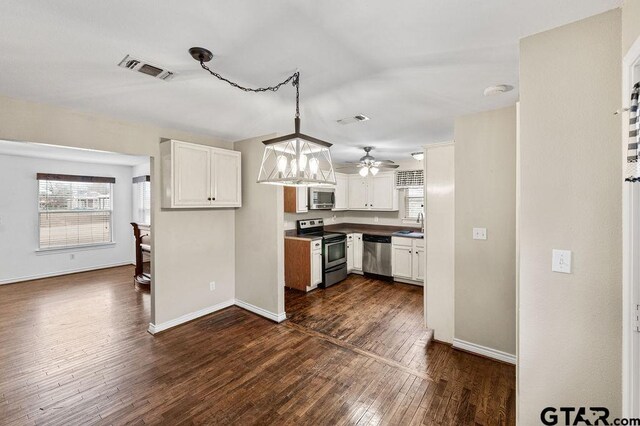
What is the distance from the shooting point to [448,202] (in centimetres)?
294

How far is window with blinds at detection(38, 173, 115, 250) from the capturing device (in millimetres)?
5695

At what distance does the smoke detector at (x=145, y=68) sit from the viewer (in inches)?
70.6

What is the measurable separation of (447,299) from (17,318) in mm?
5642

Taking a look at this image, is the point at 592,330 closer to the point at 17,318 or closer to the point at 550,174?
the point at 550,174

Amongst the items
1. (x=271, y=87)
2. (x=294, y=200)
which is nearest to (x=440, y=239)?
(x=271, y=87)

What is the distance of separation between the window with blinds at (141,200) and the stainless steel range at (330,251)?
12.9 feet

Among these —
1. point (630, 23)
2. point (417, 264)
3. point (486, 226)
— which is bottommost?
point (417, 264)

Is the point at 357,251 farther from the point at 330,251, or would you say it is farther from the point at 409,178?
the point at 409,178

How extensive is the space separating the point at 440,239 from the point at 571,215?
1.60 meters

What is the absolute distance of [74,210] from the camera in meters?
6.11

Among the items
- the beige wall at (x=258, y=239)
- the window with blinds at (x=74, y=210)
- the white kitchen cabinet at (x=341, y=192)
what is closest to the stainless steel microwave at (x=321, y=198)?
the white kitchen cabinet at (x=341, y=192)

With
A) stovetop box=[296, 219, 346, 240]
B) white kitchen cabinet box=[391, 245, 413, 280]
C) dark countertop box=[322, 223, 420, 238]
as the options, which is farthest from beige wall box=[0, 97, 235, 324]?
white kitchen cabinet box=[391, 245, 413, 280]

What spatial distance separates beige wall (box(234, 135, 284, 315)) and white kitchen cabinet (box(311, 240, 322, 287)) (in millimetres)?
1096

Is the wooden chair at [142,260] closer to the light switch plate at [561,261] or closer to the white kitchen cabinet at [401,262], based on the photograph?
the white kitchen cabinet at [401,262]
